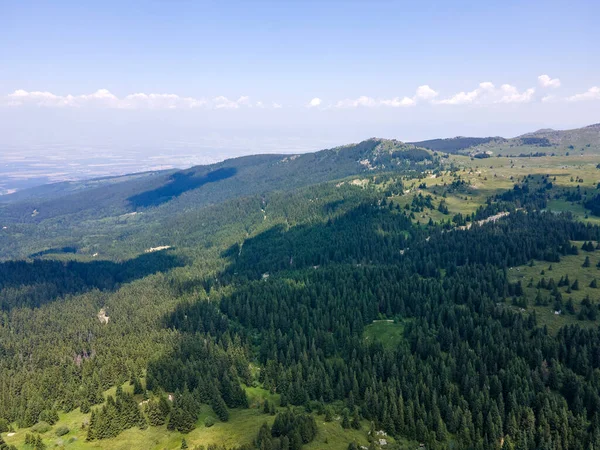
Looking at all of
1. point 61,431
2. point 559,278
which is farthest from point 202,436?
point 559,278

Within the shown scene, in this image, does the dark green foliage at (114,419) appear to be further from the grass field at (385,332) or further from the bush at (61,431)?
the grass field at (385,332)

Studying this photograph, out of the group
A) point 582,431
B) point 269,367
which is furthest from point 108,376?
point 582,431

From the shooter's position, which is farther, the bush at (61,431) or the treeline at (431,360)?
the bush at (61,431)

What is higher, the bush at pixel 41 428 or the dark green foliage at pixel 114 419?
the dark green foliage at pixel 114 419

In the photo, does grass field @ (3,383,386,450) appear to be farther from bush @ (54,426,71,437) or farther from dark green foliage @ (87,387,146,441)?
dark green foliage @ (87,387,146,441)

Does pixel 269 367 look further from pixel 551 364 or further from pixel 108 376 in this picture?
pixel 551 364

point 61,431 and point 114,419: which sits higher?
point 114,419

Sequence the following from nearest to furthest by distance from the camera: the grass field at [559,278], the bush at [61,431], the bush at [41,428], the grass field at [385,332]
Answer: the bush at [61,431] < the bush at [41,428] < the grass field at [559,278] < the grass field at [385,332]

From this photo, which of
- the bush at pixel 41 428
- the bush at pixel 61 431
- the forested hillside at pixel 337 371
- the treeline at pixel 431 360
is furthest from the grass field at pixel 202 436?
→ the treeline at pixel 431 360

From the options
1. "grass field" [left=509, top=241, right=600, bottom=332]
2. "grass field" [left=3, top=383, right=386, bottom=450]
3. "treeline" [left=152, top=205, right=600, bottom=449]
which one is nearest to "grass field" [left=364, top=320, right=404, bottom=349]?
"treeline" [left=152, top=205, right=600, bottom=449]

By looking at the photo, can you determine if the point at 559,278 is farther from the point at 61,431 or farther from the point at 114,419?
the point at 61,431
